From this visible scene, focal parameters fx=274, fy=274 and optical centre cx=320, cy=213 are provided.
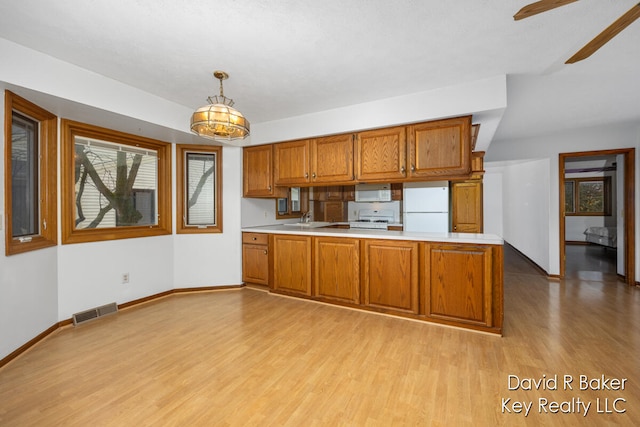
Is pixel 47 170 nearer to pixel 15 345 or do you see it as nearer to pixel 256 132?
pixel 15 345

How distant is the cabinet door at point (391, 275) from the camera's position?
281 centimetres

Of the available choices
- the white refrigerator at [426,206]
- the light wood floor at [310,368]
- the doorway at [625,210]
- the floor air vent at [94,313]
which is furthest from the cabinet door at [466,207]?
the floor air vent at [94,313]

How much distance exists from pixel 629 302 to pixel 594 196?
6.05 m

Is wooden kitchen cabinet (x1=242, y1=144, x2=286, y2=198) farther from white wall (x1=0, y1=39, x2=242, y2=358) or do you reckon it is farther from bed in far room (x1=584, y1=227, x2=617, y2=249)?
bed in far room (x1=584, y1=227, x2=617, y2=249)

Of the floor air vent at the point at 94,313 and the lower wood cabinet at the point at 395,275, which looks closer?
the lower wood cabinet at the point at 395,275

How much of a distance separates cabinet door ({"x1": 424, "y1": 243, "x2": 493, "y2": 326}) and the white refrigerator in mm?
1999

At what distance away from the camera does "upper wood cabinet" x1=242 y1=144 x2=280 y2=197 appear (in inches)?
151

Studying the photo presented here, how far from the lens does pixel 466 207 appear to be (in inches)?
209

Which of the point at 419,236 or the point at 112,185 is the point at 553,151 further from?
the point at 112,185

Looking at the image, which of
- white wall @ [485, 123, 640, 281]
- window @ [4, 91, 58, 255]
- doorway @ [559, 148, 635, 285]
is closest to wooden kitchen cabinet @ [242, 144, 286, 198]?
window @ [4, 91, 58, 255]

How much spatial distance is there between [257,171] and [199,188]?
0.84 metres

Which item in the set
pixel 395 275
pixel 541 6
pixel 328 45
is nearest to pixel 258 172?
pixel 328 45

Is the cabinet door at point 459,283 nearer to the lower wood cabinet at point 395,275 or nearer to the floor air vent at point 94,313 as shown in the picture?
the lower wood cabinet at point 395,275

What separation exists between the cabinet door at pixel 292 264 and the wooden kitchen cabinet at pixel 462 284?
4.56 ft
